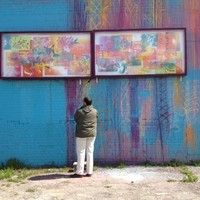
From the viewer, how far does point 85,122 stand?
1153cm

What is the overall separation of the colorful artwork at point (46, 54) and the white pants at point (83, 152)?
172 cm

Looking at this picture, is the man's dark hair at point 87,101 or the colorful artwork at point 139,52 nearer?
the man's dark hair at point 87,101

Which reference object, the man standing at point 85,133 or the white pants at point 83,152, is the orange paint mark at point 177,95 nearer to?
the man standing at point 85,133

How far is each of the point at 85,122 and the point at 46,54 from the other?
206 centimetres

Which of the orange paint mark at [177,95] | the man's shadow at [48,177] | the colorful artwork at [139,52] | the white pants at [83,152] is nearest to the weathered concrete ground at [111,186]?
the man's shadow at [48,177]

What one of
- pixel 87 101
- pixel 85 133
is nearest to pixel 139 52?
pixel 87 101

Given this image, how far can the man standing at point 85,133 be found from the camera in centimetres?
1152

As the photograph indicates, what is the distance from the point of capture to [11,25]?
1268 cm

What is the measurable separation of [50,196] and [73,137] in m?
2.95

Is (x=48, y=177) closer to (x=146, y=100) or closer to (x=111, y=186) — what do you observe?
(x=111, y=186)

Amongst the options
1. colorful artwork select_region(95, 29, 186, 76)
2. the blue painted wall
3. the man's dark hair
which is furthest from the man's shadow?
colorful artwork select_region(95, 29, 186, 76)

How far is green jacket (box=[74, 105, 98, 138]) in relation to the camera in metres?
11.5

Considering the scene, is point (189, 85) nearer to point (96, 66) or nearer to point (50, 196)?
point (96, 66)

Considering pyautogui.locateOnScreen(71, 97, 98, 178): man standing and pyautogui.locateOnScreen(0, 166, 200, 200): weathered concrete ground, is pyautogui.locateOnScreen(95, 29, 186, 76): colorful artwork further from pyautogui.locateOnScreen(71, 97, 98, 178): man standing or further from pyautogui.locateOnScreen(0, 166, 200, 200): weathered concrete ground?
pyautogui.locateOnScreen(0, 166, 200, 200): weathered concrete ground
